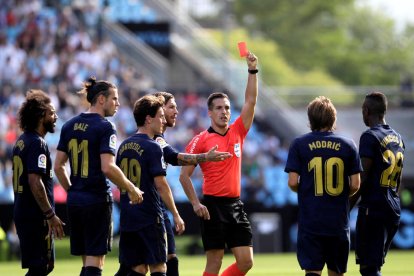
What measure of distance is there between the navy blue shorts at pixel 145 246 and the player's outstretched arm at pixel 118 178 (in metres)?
0.48

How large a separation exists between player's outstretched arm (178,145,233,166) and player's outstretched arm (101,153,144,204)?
87cm

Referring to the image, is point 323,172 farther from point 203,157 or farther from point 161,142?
point 161,142

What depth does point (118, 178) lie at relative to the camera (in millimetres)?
11625

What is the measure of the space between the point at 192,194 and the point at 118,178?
1.67 meters

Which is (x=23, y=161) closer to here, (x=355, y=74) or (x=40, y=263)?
(x=40, y=263)

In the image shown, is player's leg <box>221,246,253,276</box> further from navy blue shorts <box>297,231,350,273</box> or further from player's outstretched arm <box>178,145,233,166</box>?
navy blue shorts <box>297,231,350,273</box>

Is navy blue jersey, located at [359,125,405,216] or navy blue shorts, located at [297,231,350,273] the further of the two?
navy blue jersey, located at [359,125,405,216]

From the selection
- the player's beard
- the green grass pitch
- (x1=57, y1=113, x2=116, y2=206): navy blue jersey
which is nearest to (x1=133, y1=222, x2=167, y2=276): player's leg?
(x1=57, y1=113, x2=116, y2=206): navy blue jersey

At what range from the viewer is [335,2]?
258 feet

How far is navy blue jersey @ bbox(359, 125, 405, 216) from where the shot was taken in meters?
12.6

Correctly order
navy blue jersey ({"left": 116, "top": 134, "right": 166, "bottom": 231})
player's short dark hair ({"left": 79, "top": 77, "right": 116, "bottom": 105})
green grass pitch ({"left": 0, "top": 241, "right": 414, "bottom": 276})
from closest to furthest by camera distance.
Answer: navy blue jersey ({"left": 116, "top": 134, "right": 166, "bottom": 231}) < player's short dark hair ({"left": 79, "top": 77, "right": 116, "bottom": 105}) < green grass pitch ({"left": 0, "top": 241, "right": 414, "bottom": 276})

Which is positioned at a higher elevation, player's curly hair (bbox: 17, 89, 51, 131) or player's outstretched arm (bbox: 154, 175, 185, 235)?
player's curly hair (bbox: 17, 89, 51, 131)

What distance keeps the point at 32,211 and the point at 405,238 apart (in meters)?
15.7

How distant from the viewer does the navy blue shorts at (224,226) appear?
43.5 ft
